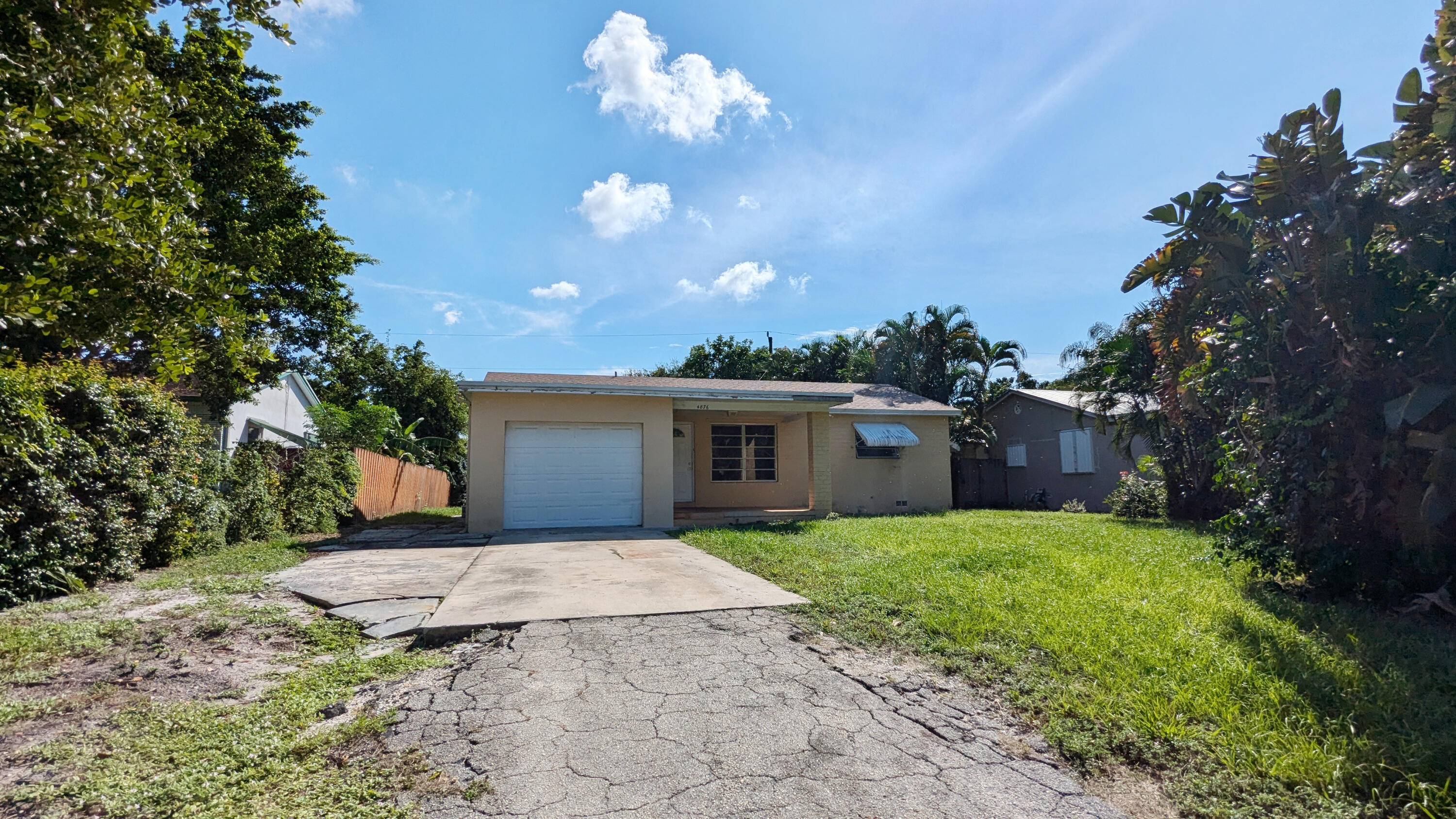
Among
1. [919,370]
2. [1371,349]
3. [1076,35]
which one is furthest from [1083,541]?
[919,370]

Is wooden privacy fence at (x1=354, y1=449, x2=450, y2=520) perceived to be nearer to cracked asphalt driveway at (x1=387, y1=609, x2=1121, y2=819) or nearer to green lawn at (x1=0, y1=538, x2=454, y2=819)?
green lawn at (x1=0, y1=538, x2=454, y2=819)

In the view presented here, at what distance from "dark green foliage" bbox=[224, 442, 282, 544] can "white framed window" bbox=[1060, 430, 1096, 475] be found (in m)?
18.7

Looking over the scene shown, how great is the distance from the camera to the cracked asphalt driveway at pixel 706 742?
2.68 meters

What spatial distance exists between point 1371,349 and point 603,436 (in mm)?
10946

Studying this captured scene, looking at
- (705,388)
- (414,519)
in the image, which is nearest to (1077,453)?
(705,388)

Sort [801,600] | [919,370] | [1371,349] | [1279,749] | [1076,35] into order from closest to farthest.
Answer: [1279,749] < [1371,349] < [801,600] < [1076,35] < [919,370]

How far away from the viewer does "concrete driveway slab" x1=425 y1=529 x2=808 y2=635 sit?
5609mm

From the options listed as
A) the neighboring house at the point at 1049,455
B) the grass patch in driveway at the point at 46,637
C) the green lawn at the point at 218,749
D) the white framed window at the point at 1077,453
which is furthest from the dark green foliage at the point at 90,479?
the white framed window at the point at 1077,453

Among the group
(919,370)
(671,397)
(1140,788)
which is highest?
(919,370)

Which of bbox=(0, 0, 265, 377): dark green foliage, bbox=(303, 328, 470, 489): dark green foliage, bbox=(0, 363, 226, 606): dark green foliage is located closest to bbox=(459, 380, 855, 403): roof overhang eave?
bbox=(0, 363, 226, 606): dark green foliage

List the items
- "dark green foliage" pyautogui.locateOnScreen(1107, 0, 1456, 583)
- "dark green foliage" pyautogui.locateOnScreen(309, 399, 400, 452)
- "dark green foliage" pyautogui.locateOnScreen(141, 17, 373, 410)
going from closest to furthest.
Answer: "dark green foliage" pyautogui.locateOnScreen(1107, 0, 1456, 583), "dark green foliage" pyautogui.locateOnScreen(141, 17, 373, 410), "dark green foliage" pyautogui.locateOnScreen(309, 399, 400, 452)

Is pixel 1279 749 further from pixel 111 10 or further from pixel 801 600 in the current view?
pixel 111 10

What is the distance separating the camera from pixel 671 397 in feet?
44.2

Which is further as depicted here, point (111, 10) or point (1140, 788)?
point (111, 10)
